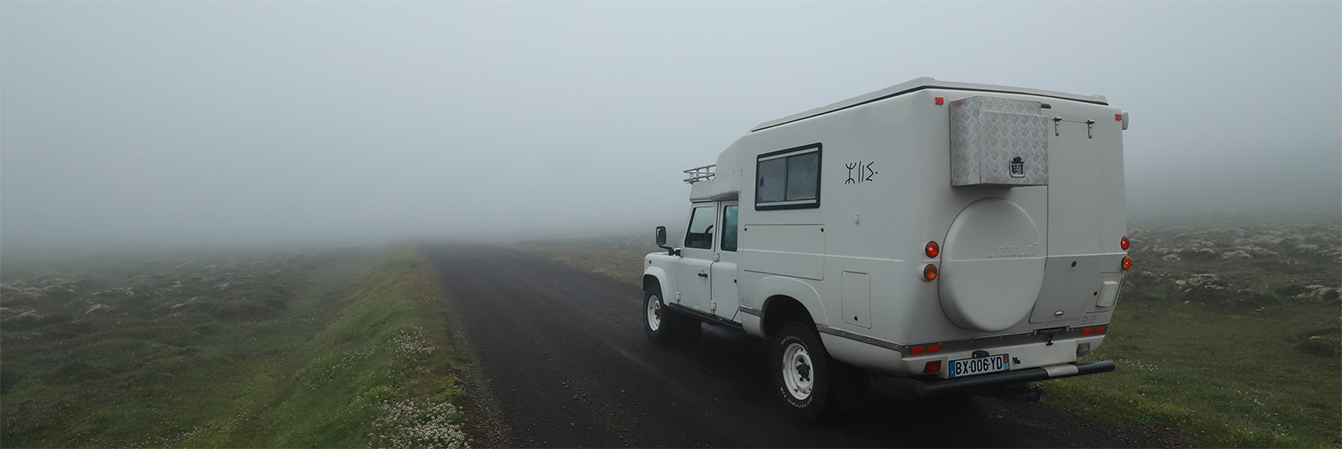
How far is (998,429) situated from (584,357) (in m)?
6.19

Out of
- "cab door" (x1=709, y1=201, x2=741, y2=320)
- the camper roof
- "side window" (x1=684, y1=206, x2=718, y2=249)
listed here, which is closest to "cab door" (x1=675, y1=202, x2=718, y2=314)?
"side window" (x1=684, y1=206, x2=718, y2=249)

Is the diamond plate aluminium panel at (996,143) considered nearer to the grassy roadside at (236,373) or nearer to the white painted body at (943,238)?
the white painted body at (943,238)

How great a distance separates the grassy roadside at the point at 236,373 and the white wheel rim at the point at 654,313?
3.43 m

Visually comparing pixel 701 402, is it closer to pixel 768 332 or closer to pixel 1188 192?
pixel 768 332

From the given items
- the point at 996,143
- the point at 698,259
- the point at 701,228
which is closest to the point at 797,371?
the point at 698,259

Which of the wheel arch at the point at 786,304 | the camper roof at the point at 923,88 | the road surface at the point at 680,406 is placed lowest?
the road surface at the point at 680,406

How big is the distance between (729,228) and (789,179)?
1843 mm

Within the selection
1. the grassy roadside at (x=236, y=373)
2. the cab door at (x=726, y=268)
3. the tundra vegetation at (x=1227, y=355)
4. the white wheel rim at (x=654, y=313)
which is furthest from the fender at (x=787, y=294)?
the grassy roadside at (x=236, y=373)

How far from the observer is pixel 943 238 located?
18.4 ft

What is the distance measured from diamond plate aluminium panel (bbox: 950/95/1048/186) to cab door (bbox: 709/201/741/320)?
133 inches

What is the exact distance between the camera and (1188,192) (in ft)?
461

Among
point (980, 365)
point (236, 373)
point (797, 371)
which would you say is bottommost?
point (236, 373)

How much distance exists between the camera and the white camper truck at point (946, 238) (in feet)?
18.3

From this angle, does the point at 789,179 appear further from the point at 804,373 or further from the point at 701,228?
the point at 701,228
